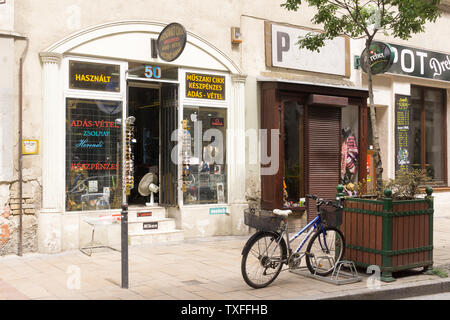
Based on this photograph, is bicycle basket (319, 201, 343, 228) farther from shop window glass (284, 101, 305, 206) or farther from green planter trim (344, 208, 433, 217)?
shop window glass (284, 101, 305, 206)

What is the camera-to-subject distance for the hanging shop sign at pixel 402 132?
13742mm

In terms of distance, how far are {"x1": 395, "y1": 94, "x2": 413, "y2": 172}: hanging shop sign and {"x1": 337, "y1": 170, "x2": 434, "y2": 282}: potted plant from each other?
22.6 ft

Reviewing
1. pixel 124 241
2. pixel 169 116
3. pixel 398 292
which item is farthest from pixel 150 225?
pixel 398 292

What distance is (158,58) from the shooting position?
31.6 ft

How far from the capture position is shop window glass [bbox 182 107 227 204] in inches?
401

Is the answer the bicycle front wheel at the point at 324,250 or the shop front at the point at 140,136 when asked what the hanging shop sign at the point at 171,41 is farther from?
the bicycle front wheel at the point at 324,250

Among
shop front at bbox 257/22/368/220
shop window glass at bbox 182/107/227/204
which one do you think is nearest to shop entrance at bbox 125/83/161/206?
shop window glass at bbox 182/107/227/204

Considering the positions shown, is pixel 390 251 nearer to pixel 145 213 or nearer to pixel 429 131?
pixel 145 213

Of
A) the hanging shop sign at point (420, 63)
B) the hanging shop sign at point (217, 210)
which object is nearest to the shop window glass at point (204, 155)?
the hanging shop sign at point (217, 210)

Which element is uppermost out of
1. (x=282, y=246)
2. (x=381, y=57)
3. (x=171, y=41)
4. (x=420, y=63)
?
(x=420, y=63)

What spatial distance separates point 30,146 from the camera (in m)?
8.41

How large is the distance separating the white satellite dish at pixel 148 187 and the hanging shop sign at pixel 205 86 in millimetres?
1812

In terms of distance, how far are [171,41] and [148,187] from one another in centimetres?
303
